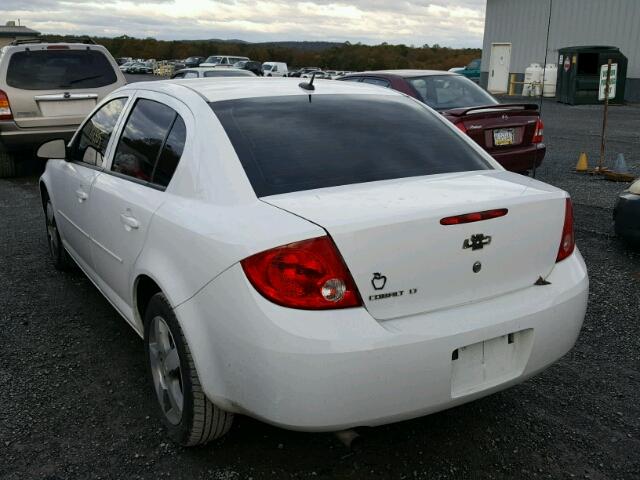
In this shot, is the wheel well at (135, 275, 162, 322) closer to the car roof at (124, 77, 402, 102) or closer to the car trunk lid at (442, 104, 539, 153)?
the car roof at (124, 77, 402, 102)

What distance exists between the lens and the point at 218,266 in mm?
2312

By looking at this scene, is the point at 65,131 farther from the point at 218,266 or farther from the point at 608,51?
the point at 608,51

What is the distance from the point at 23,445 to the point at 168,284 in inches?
41.4

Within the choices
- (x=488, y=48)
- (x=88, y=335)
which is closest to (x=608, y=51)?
(x=488, y=48)

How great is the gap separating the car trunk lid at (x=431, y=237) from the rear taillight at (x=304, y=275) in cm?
5

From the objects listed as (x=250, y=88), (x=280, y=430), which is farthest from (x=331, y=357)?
(x=250, y=88)

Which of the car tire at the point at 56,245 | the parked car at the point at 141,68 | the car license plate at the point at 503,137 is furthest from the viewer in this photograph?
the parked car at the point at 141,68

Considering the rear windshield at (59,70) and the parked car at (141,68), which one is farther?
the parked car at (141,68)

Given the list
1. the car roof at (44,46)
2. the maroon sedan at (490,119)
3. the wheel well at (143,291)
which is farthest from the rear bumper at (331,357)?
the car roof at (44,46)

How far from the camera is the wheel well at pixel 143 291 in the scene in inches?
117

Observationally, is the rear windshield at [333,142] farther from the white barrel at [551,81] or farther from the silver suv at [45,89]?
the white barrel at [551,81]

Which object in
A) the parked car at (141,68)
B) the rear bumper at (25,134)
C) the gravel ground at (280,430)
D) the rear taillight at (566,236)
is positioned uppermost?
the parked car at (141,68)

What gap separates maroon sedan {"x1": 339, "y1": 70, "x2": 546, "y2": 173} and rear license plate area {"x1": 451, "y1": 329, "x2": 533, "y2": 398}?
493 centimetres

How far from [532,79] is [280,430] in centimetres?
2820
